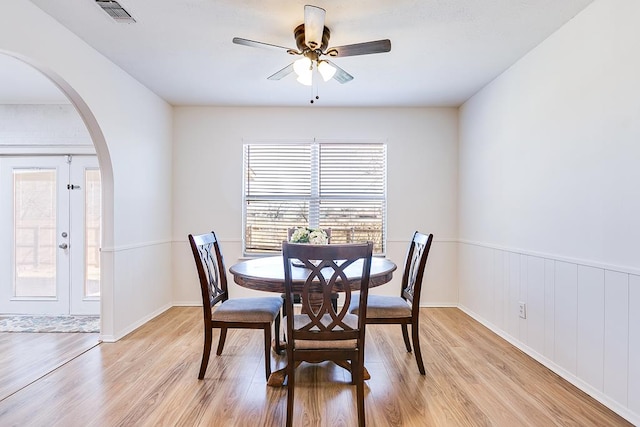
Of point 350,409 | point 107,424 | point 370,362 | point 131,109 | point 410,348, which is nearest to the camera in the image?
point 107,424

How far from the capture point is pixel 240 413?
6.34ft

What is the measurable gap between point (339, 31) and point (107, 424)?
115 inches

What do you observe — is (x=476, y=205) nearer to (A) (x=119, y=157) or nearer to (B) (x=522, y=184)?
(B) (x=522, y=184)

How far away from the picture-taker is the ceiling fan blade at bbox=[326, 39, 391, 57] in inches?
85.9

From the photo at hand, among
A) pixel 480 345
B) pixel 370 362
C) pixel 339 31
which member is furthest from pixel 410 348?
pixel 339 31

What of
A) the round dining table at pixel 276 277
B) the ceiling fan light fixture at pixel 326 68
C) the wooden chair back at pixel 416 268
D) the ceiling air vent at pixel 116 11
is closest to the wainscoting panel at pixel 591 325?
the wooden chair back at pixel 416 268

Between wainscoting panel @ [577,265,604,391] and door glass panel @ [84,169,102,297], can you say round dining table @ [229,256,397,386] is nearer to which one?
wainscoting panel @ [577,265,604,391]

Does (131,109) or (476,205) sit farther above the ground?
(131,109)

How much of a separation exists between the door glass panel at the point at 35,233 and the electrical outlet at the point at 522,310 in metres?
4.88

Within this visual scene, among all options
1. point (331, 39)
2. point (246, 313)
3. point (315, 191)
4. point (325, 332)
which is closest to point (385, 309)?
point (325, 332)

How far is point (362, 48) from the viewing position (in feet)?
7.34

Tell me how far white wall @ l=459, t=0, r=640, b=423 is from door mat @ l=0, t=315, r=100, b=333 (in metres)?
4.05

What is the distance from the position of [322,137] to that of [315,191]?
2.29ft

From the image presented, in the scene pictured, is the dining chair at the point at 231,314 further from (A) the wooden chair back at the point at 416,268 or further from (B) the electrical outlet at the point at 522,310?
(B) the electrical outlet at the point at 522,310
